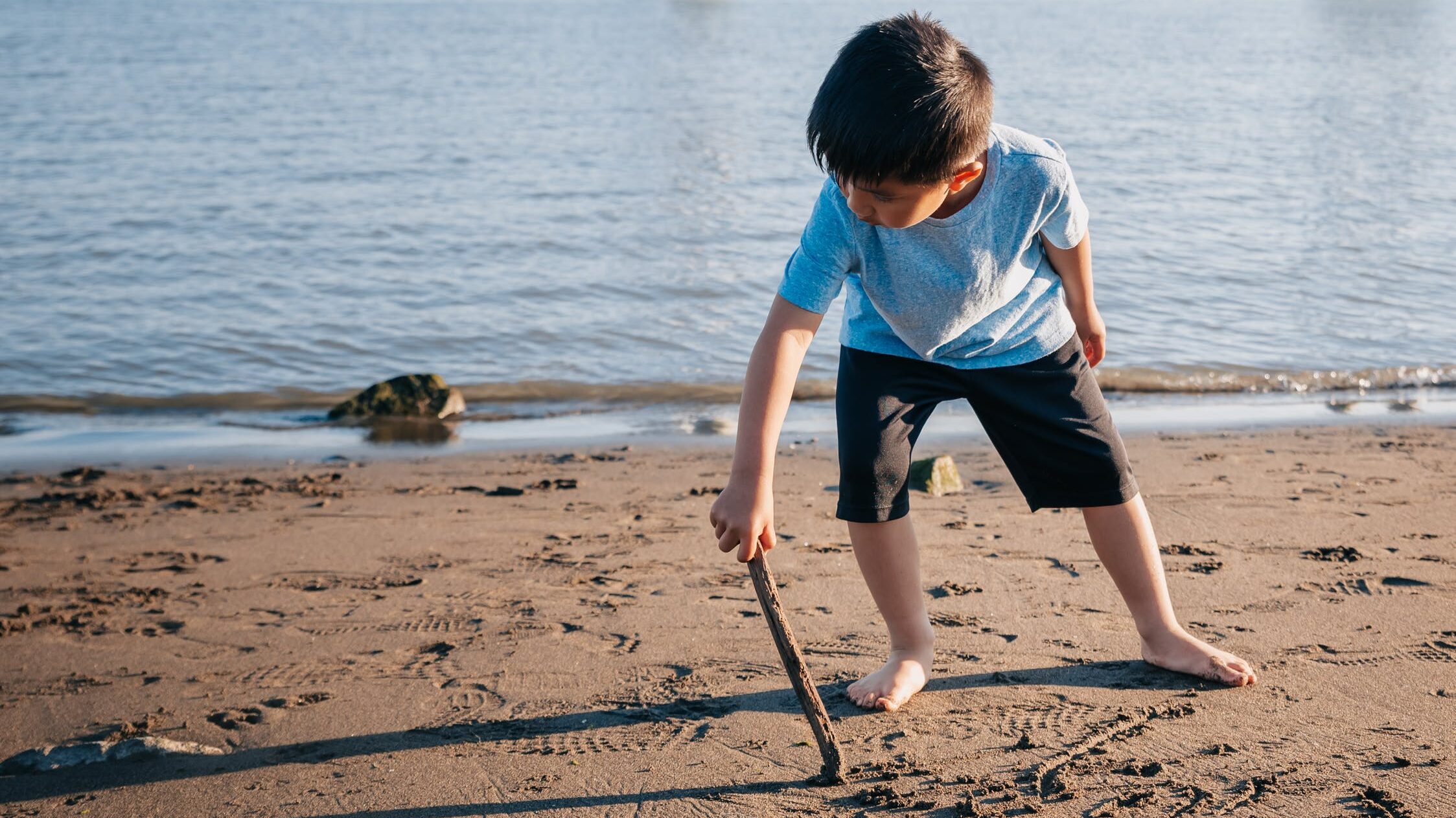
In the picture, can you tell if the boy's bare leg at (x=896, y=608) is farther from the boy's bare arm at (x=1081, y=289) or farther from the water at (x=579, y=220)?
the water at (x=579, y=220)

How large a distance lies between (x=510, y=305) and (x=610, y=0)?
57.6 m

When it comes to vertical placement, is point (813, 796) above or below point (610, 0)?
below

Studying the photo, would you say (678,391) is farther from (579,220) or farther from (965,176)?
(579,220)

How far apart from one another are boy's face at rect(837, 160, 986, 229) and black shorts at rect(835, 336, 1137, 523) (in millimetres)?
489

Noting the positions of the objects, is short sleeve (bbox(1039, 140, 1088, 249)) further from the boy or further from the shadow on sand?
the shadow on sand

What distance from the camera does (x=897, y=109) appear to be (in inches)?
82.1

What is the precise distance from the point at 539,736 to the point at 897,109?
62.9 inches

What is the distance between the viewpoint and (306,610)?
3.55 m

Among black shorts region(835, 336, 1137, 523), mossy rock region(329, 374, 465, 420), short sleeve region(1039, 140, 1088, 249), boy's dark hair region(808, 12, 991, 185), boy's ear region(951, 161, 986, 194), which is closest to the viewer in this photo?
boy's dark hair region(808, 12, 991, 185)

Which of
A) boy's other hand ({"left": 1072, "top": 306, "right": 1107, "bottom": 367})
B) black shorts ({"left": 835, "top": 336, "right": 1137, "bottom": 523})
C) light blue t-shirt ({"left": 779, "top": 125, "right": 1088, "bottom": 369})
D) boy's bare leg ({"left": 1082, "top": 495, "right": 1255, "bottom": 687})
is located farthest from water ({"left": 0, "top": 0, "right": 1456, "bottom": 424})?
boy's bare leg ({"left": 1082, "top": 495, "right": 1255, "bottom": 687})

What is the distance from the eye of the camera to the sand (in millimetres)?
2455

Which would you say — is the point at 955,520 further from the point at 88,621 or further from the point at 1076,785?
the point at 88,621

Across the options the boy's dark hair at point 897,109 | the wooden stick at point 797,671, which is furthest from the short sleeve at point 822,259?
the wooden stick at point 797,671

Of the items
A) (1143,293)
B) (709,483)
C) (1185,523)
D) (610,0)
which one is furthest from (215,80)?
(610,0)
